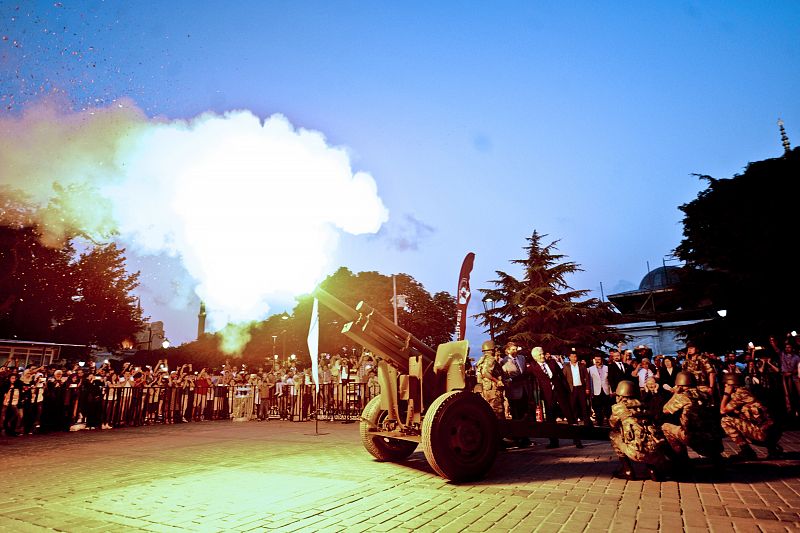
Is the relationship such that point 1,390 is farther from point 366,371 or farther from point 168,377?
point 366,371

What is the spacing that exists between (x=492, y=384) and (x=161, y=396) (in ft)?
48.0

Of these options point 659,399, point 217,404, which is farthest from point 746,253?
point 217,404

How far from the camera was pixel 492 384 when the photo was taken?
905 centimetres

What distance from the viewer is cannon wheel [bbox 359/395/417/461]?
25.5 ft

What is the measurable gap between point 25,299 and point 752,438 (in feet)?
131

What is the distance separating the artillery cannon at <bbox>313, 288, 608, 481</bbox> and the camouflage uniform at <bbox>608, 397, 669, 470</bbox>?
102 cm

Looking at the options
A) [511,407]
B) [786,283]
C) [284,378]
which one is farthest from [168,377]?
[786,283]

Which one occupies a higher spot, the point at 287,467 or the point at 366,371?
the point at 366,371

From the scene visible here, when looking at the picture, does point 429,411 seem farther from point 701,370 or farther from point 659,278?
point 659,278

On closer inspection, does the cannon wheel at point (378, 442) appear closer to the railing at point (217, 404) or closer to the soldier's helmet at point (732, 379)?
the soldier's helmet at point (732, 379)

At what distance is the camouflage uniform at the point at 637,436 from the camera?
5852mm

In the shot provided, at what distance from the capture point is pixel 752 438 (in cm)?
696

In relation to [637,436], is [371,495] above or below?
below

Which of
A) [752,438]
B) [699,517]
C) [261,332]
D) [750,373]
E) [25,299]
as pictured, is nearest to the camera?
[699,517]
